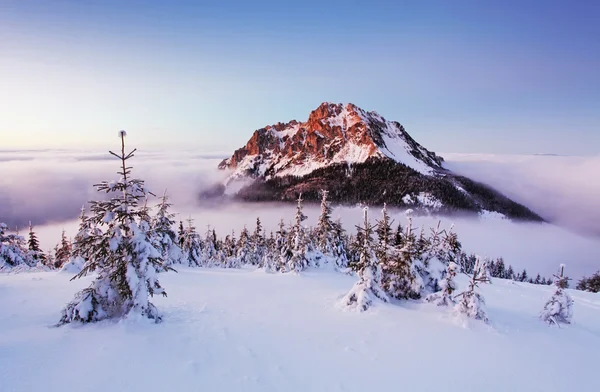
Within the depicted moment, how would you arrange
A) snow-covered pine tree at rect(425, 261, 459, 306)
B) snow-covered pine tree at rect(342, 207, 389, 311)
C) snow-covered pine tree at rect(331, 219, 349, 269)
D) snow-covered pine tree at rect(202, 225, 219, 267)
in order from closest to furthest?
snow-covered pine tree at rect(342, 207, 389, 311) < snow-covered pine tree at rect(425, 261, 459, 306) < snow-covered pine tree at rect(331, 219, 349, 269) < snow-covered pine tree at rect(202, 225, 219, 267)

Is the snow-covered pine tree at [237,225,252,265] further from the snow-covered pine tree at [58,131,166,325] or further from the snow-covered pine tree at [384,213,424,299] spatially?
the snow-covered pine tree at [58,131,166,325]

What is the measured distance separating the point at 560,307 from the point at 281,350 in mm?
14412

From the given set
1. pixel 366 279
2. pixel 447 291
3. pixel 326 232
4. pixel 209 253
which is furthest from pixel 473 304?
pixel 209 253

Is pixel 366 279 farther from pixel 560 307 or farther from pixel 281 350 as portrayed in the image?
pixel 560 307

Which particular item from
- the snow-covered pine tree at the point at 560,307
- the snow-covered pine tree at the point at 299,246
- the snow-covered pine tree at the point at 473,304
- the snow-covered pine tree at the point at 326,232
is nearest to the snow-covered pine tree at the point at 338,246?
the snow-covered pine tree at the point at 326,232

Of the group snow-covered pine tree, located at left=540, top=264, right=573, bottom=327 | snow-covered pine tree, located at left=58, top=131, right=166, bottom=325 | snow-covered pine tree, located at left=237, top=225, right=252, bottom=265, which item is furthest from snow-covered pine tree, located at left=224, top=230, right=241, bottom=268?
snow-covered pine tree, located at left=540, top=264, right=573, bottom=327

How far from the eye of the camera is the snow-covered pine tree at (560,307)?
14680 mm

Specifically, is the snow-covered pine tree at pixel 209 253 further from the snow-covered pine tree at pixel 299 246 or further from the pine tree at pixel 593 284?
the pine tree at pixel 593 284

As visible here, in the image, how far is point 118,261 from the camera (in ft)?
32.2

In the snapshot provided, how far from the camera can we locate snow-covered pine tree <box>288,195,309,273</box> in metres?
29.9

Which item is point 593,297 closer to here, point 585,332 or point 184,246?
point 585,332

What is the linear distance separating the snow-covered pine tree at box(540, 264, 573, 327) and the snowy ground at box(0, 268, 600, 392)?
2.89 ft

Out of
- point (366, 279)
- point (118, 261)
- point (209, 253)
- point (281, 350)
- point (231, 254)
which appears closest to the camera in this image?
point (281, 350)

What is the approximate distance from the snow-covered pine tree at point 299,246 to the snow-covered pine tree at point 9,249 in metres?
23.2
